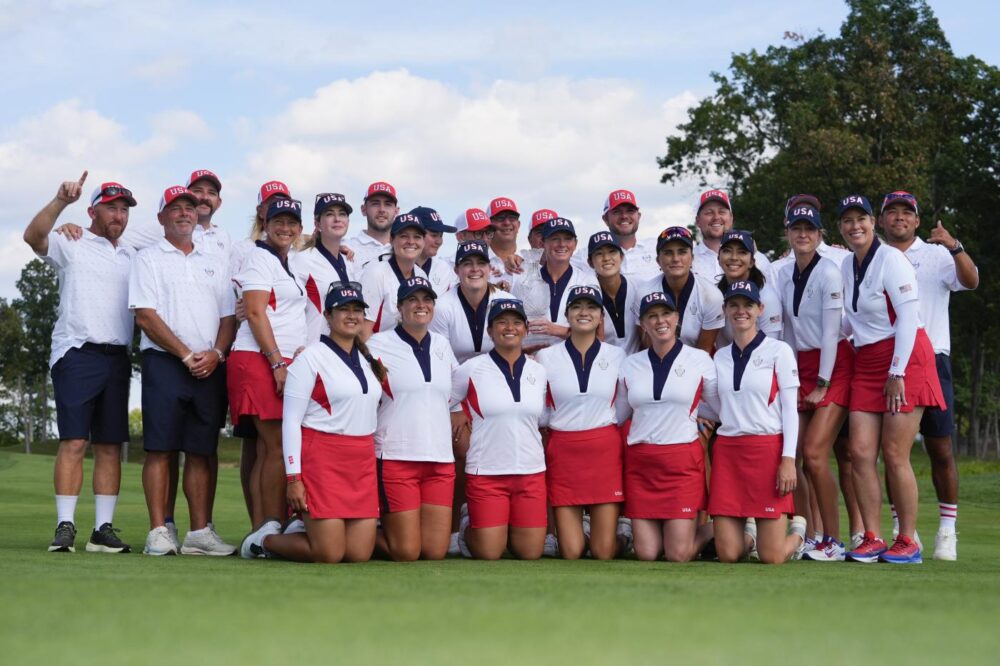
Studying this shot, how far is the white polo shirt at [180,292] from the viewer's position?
325 inches

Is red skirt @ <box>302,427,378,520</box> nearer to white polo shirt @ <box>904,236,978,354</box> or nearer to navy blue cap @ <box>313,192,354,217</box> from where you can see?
navy blue cap @ <box>313,192,354,217</box>

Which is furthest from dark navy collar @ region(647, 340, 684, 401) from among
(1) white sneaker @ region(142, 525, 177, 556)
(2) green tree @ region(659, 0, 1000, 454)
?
(2) green tree @ region(659, 0, 1000, 454)

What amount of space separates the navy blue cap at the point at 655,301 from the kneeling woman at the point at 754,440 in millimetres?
393

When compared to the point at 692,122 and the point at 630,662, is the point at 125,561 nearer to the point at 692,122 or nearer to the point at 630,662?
the point at 630,662

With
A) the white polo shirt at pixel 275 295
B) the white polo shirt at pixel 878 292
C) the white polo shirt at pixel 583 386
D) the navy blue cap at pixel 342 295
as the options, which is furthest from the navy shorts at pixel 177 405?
the white polo shirt at pixel 878 292

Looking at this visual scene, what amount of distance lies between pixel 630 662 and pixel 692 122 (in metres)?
32.4

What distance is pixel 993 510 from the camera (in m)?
16.4

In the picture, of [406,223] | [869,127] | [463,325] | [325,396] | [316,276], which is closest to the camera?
[325,396]

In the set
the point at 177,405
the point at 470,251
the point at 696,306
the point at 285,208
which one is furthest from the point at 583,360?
the point at 177,405

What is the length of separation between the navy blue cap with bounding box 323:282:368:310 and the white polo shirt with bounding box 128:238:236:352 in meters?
1.11

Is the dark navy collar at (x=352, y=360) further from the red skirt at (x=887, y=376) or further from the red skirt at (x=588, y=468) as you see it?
the red skirt at (x=887, y=376)

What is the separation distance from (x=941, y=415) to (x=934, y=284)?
939 millimetres

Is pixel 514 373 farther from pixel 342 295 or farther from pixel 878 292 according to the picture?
pixel 878 292

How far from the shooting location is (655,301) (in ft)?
26.8
